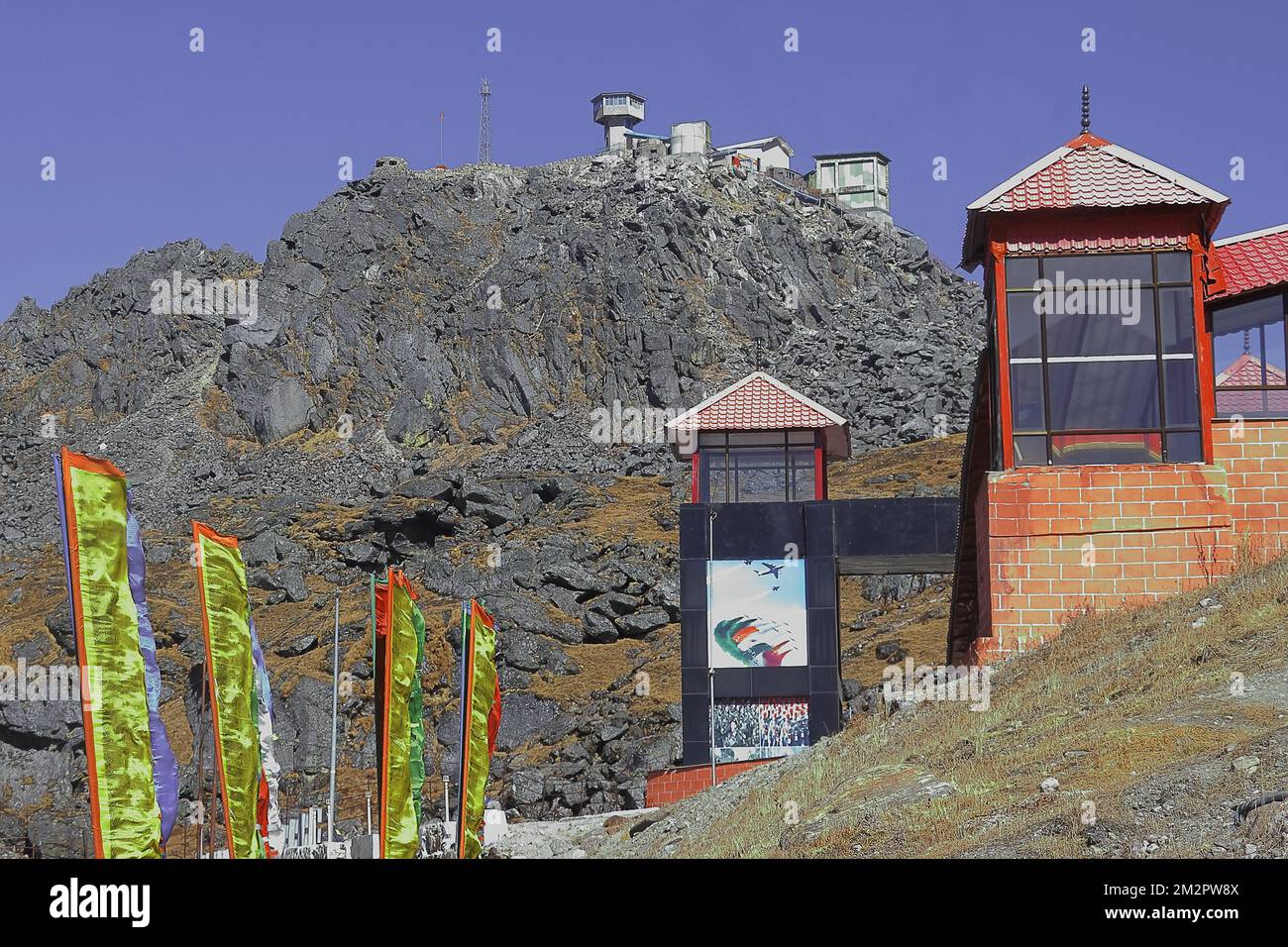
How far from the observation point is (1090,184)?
77.0ft

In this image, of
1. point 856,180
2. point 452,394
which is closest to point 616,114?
point 856,180

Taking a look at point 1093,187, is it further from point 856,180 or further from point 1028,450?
point 856,180

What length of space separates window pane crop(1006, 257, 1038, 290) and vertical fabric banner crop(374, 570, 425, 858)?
9.88 meters

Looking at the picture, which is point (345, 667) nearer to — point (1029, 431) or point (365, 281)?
point (1029, 431)

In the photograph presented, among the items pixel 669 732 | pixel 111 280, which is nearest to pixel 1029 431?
pixel 669 732

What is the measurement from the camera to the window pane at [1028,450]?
23.1m

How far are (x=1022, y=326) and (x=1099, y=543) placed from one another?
10.8 ft

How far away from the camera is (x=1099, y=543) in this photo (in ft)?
74.3

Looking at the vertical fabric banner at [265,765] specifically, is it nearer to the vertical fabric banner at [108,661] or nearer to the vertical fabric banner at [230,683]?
the vertical fabric banner at [230,683]

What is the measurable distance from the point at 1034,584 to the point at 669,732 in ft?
89.6

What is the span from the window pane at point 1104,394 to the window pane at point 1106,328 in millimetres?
197

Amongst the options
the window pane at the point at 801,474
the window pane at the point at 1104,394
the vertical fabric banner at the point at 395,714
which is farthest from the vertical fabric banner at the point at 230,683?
the window pane at the point at 801,474

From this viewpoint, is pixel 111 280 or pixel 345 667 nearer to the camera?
pixel 345 667
